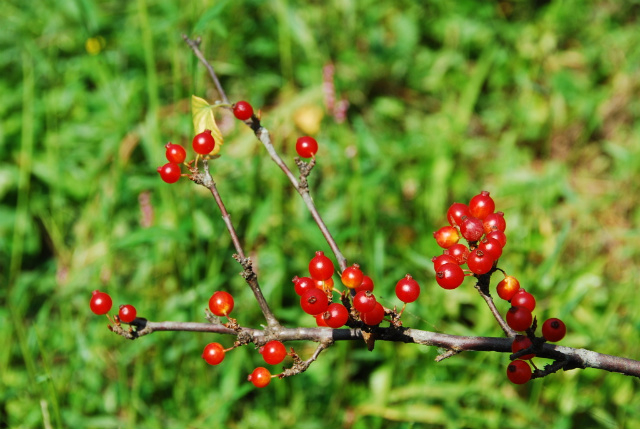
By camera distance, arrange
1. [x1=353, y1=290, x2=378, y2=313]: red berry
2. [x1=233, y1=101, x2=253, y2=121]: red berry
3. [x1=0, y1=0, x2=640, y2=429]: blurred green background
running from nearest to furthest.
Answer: [x1=353, y1=290, x2=378, y2=313]: red berry, [x1=233, y1=101, x2=253, y2=121]: red berry, [x1=0, y1=0, x2=640, y2=429]: blurred green background

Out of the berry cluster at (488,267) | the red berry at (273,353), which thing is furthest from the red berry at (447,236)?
the red berry at (273,353)

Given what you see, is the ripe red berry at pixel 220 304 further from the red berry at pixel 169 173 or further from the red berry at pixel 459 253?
the red berry at pixel 459 253

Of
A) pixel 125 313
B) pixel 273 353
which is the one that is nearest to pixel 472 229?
pixel 273 353

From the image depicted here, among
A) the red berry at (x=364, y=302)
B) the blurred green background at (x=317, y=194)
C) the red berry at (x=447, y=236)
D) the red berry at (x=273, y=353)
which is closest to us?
the red berry at (x=364, y=302)

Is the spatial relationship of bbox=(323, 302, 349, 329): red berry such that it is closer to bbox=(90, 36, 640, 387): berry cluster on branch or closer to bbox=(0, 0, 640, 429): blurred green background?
bbox=(90, 36, 640, 387): berry cluster on branch

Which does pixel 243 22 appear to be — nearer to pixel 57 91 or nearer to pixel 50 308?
pixel 57 91

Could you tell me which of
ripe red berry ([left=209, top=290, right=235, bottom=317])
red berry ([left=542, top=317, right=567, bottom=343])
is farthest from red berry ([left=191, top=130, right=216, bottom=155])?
red berry ([left=542, top=317, right=567, bottom=343])

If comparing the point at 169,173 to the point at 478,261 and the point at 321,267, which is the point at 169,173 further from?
the point at 478,261

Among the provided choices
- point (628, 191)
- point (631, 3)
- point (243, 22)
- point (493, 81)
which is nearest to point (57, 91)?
point (243, 22)
